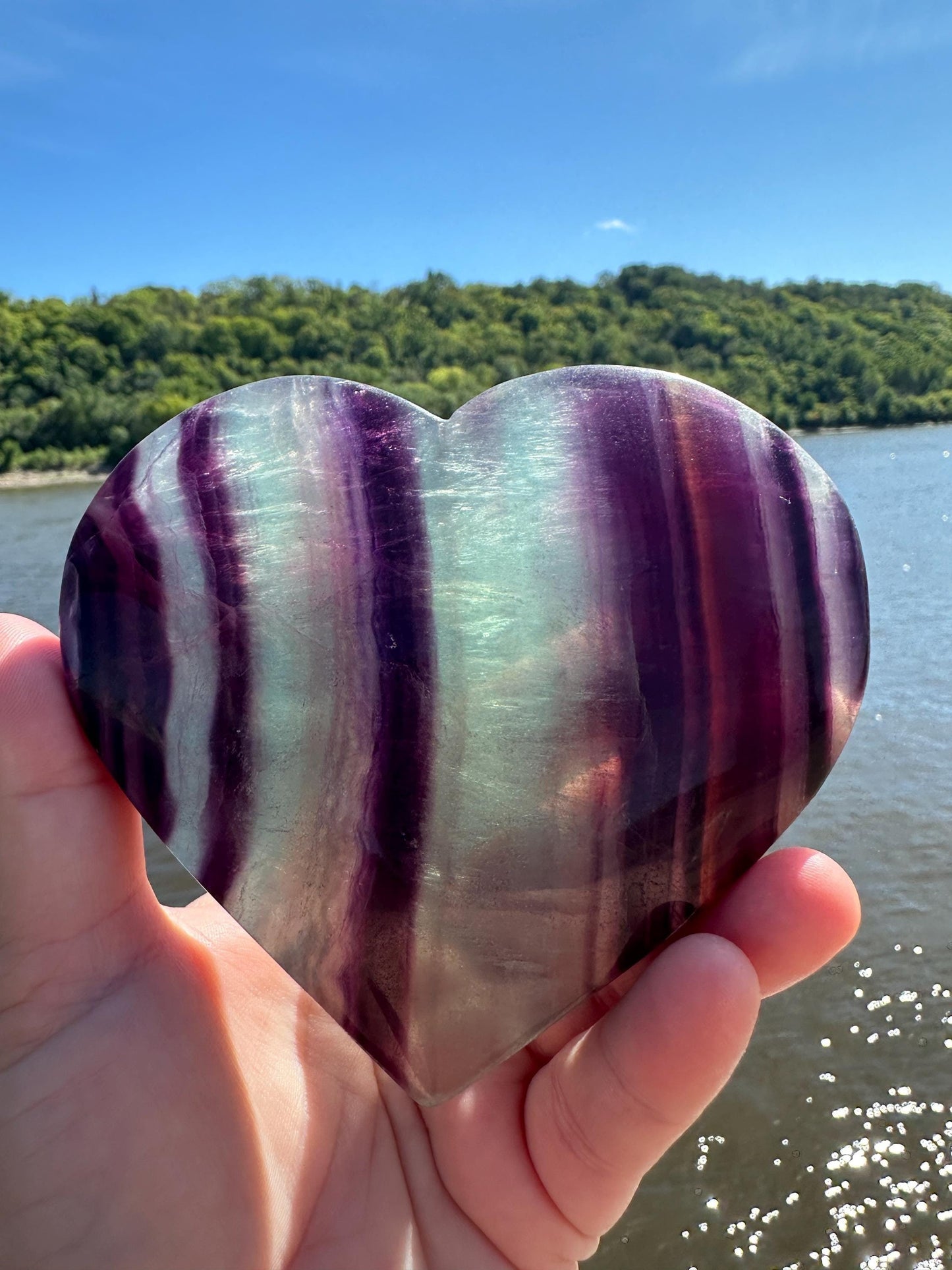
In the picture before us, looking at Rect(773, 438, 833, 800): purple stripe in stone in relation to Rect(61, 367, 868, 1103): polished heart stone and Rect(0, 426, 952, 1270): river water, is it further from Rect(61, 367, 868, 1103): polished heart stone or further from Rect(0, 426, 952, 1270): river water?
Rect(0, 426, 952, 1270): river water

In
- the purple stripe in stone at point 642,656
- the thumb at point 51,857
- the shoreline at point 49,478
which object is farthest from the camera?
the shoreline at point 49,478

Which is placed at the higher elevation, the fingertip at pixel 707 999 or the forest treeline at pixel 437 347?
the forest treeline at pixel 437 347

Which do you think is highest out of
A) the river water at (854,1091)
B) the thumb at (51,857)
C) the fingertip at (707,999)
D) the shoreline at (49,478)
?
the thumb at (51,857)

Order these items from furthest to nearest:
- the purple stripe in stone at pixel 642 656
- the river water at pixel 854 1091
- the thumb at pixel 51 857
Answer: the river water at pixel 854 1091, the purple stripe in stone at pixel 642 656, the thumb at pixel 51 857

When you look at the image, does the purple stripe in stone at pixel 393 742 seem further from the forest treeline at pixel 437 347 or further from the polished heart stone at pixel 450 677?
the forest treeline at pixel 437 347

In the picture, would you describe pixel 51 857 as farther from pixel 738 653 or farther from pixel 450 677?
pixel 738 653

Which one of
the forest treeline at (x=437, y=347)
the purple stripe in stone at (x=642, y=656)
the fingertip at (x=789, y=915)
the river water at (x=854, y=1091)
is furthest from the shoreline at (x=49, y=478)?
A: the fingertip at (x=789, y=915)

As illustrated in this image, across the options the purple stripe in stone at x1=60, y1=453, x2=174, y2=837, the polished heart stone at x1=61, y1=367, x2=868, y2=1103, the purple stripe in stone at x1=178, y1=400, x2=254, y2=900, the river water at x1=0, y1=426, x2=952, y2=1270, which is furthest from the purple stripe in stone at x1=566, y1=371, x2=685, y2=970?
the river water at x1=0, y1=426, x2=952, y2=1270
